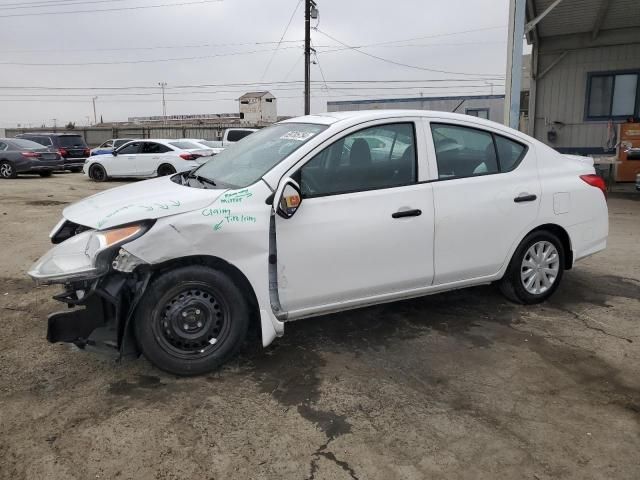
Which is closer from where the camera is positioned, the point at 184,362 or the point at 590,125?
the point at 184,362

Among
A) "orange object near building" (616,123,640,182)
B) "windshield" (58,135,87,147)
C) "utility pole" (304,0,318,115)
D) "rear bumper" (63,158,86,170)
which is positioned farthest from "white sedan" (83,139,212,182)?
"utility pole" (304,0,318,115)

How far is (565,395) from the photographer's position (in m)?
3.25

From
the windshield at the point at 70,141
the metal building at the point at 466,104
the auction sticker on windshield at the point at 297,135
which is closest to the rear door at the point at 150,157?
the windshield at the point at 70,141

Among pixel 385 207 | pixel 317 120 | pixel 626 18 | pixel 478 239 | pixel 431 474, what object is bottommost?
pixel 431 474

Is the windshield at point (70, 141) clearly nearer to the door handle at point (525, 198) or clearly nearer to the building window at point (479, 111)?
the door handle at point (525, 198)

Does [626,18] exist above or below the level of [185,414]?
above

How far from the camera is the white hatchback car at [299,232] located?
3.29 m

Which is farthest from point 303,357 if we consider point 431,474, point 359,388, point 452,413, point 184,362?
point 431,474

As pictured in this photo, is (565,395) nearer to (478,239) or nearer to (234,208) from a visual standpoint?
(478,239)

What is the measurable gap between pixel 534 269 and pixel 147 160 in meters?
14.3

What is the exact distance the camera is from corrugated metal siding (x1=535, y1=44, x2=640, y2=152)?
14.5 m

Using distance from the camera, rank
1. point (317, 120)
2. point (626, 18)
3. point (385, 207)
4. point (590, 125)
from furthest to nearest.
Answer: point (590, 125) < point (626, 18) < point (317, 120) < point (385, 207)

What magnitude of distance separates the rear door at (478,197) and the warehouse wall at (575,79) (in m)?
12.4

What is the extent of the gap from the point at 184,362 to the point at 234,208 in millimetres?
1037
